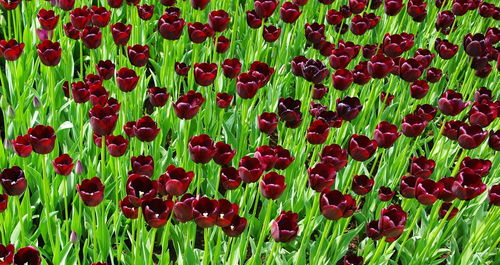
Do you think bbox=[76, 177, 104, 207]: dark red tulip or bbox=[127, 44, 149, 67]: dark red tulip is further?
bbox=[127, 44, 149, 67]: dark red tulip

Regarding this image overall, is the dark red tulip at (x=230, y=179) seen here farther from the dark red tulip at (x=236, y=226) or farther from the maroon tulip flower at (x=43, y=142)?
the maroon tulip flower at (x=43, y=142)

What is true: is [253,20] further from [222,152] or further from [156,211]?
[156,211]

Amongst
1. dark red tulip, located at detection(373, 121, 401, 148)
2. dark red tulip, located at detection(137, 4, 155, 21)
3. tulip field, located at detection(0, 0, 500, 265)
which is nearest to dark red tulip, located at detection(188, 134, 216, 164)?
tulip field, located at detection(0, 0, 500, 265)

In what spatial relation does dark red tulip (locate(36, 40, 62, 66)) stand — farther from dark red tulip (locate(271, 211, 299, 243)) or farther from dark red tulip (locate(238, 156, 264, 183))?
dark red tulip (locate(271, 211, 299, 243))

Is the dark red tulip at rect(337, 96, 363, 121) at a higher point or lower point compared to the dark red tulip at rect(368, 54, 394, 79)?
lower

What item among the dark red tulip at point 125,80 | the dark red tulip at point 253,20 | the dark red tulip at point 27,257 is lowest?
the dark red tulip at point 27,257

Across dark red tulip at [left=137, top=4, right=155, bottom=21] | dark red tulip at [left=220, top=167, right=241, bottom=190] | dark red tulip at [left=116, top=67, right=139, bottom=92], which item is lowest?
dark red tulip at [left=220, top=167, right=241, bottom=190]

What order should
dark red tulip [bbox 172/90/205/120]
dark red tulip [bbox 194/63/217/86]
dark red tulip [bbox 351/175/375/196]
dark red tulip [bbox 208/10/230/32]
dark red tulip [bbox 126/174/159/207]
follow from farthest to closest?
dark red tulip [bbox 208/10/230/32]
dark red tulip [bbox 194/63/217/86]
dark red tulip [bbox 172/90/205/120]
dark red tulip [bbox 351/175/375/196]
dark red tulip [bbox 126/174/159/207]

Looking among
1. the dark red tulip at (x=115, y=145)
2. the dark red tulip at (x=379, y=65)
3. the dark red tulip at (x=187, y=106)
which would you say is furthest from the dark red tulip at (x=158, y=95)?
the dark red tulip at (x=379, y=65)
